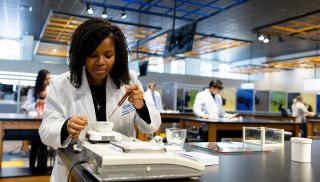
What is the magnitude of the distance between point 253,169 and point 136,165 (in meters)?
0.43

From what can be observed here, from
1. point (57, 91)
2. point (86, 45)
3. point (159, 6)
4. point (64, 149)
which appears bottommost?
point (64, 149)

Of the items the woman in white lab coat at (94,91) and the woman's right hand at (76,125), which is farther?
the woman in white lab coat at (94,91)

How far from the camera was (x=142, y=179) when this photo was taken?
677mm

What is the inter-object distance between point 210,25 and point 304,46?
5.15 meters

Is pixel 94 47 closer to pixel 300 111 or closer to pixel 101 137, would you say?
pixel 101 137

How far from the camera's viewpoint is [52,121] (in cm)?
112

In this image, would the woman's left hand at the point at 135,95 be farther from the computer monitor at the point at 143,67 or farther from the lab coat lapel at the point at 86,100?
the computer monitor at the point at 143,67

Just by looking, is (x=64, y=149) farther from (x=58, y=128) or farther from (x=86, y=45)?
(x=86, y=45)

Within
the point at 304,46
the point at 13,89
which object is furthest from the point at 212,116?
the point at 304,46

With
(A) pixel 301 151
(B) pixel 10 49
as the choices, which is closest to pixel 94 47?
(A) pixel 301 151

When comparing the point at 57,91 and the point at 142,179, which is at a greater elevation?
the point at 57,91

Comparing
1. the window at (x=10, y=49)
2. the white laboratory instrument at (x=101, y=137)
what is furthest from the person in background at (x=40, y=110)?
the window at (x=10, y=49)

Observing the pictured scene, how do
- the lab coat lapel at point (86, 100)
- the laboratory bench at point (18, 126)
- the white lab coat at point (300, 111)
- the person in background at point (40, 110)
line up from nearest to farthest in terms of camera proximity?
the lab coat lapel at point (86, 100)
the laboratory bench at point (18, 126)
the person in background at point (40, 110)
the white lab coat at point (300, 111)

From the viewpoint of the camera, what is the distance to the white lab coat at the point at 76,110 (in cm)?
A: 112
